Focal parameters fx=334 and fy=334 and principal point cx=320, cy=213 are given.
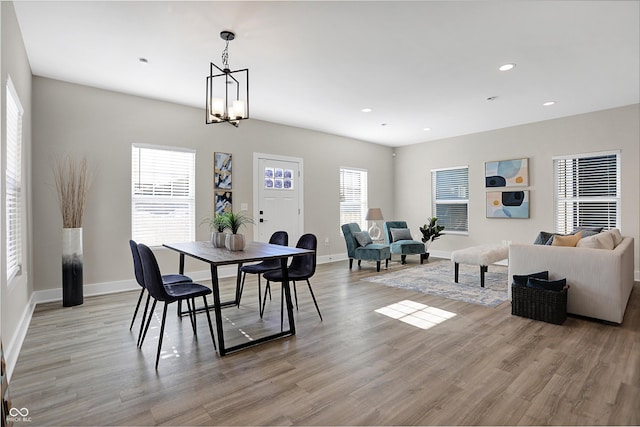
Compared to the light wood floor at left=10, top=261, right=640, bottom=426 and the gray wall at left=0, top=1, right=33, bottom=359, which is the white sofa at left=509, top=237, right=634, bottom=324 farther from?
the gray wall at left=0, top=1, right=33, bottom=359

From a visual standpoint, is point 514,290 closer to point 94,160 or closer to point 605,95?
point 605,95

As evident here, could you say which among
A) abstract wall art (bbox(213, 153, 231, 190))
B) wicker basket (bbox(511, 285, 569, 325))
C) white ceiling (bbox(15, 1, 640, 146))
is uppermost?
white ceiling (bbox(15, 1, 640, 146))

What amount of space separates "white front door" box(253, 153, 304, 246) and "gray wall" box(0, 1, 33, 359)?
120 inches

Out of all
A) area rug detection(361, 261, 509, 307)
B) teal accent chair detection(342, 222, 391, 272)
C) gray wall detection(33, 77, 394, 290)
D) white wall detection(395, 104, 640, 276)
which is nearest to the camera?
gray wall detection(33, 77, 394, 290)

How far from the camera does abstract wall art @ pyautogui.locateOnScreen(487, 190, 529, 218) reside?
634 centimetres

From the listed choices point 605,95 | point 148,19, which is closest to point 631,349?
point 605,95

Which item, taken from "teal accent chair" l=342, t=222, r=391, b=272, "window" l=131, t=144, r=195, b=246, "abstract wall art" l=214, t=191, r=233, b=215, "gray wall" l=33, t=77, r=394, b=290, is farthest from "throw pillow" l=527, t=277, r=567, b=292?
"window" l=131, t=144, r=195, b=246

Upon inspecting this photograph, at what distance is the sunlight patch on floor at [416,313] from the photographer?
3352mm

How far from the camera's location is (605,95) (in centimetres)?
475

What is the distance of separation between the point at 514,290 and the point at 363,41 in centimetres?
297

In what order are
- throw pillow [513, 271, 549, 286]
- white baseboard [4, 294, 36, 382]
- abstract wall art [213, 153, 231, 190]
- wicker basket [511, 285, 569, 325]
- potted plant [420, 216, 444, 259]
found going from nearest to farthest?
1. white baseboard [4, 294, 36, 382]
2. wicker basket [511, 285, 569, 325]
3. throw pillow [513, 271, 549, 286]
4. abstract wall art [213, 153, 231, 190]
5. potted plant [420, 216, 444, 259]

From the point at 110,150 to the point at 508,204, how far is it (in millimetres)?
6875

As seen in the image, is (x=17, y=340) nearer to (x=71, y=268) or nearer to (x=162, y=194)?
(x=71, y=268)

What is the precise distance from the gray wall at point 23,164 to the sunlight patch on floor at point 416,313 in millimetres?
3225
